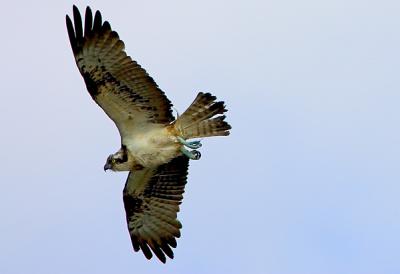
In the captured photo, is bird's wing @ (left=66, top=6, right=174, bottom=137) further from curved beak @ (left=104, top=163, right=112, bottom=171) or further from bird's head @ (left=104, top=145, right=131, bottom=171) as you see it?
curved beak @ (left=104, top=163, right=112, bottom=171)

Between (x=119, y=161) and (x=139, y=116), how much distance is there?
0.60 m

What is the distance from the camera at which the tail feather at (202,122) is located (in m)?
16.1

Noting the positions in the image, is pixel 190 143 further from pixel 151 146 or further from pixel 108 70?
pixel 108 70

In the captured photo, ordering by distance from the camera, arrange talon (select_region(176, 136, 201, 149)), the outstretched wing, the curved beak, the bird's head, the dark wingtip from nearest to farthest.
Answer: the dark wingtip → talon (select_region(176, 136, 201, 149)) → the bird's head → the curved beak → the outstretched wing

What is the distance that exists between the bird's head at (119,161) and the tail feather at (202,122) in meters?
0.71

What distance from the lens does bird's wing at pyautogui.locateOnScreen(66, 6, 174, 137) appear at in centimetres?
1569

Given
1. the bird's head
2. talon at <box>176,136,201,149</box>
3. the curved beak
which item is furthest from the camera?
the curved beak

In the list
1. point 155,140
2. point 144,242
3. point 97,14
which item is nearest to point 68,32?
point 97,14

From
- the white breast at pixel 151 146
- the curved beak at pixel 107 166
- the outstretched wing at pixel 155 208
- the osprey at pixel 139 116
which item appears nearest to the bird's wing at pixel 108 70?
the osprey at pixel 139 116

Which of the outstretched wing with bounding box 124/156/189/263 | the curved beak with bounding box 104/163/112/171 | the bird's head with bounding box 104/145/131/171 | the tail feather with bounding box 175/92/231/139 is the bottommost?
the outstretched wing with bounding box 124/156/189/263

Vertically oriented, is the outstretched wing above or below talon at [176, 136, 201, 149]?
below

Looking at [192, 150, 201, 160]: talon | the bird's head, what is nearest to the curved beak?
the bird's head

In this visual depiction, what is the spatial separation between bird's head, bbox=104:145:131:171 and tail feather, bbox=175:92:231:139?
28.1 inches

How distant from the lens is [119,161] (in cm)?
1628
